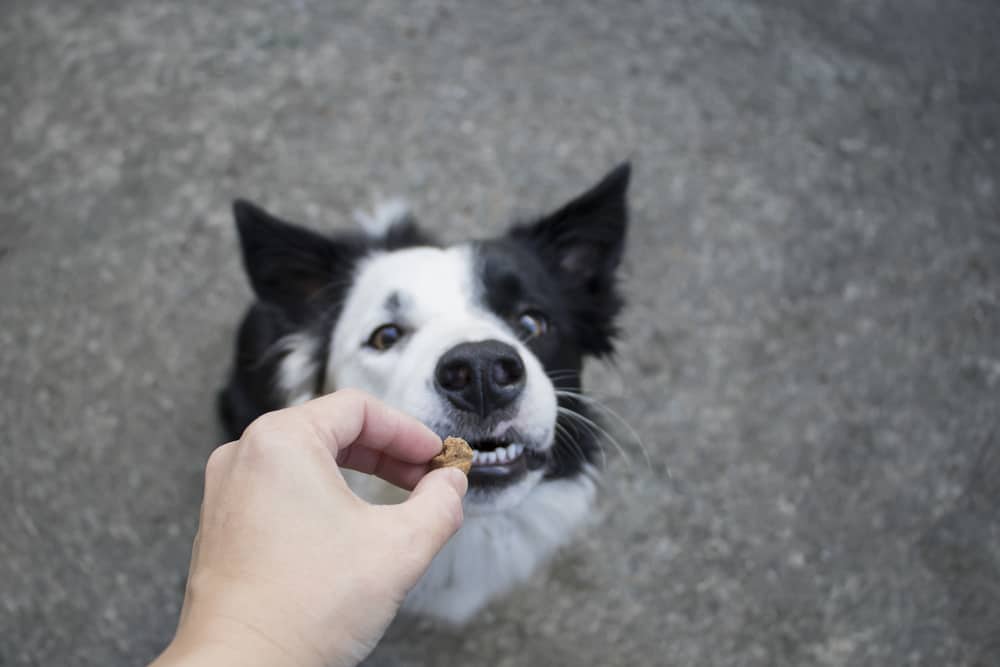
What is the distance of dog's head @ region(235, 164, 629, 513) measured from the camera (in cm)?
172

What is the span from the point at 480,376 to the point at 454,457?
0.82 feet

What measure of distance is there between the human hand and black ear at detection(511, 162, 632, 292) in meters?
1.25

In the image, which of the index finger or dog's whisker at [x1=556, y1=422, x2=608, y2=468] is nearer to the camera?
the index finger

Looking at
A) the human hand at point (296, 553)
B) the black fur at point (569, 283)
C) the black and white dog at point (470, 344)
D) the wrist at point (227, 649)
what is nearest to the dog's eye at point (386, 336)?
the black and white dog at point (470, 344)

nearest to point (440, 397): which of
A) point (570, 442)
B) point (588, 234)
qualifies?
point (570, 442)

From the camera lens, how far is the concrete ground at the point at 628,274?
286 centimetres

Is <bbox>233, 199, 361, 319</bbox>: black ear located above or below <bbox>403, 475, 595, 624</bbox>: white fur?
above

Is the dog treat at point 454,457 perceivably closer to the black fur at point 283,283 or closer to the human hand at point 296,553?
the human hand at point 296,553

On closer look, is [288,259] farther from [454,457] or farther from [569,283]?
[454,457]

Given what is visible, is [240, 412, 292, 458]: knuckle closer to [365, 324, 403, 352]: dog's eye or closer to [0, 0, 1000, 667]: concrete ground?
[365, 324, 403, 352]: dog's eye

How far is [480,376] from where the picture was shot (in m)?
1.67

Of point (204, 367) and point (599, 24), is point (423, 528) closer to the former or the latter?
point (204, 367)

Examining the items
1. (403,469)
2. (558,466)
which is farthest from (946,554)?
(403,469)

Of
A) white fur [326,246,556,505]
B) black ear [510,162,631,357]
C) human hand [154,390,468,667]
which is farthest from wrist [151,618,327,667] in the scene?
black ear [510,162,631,357]
